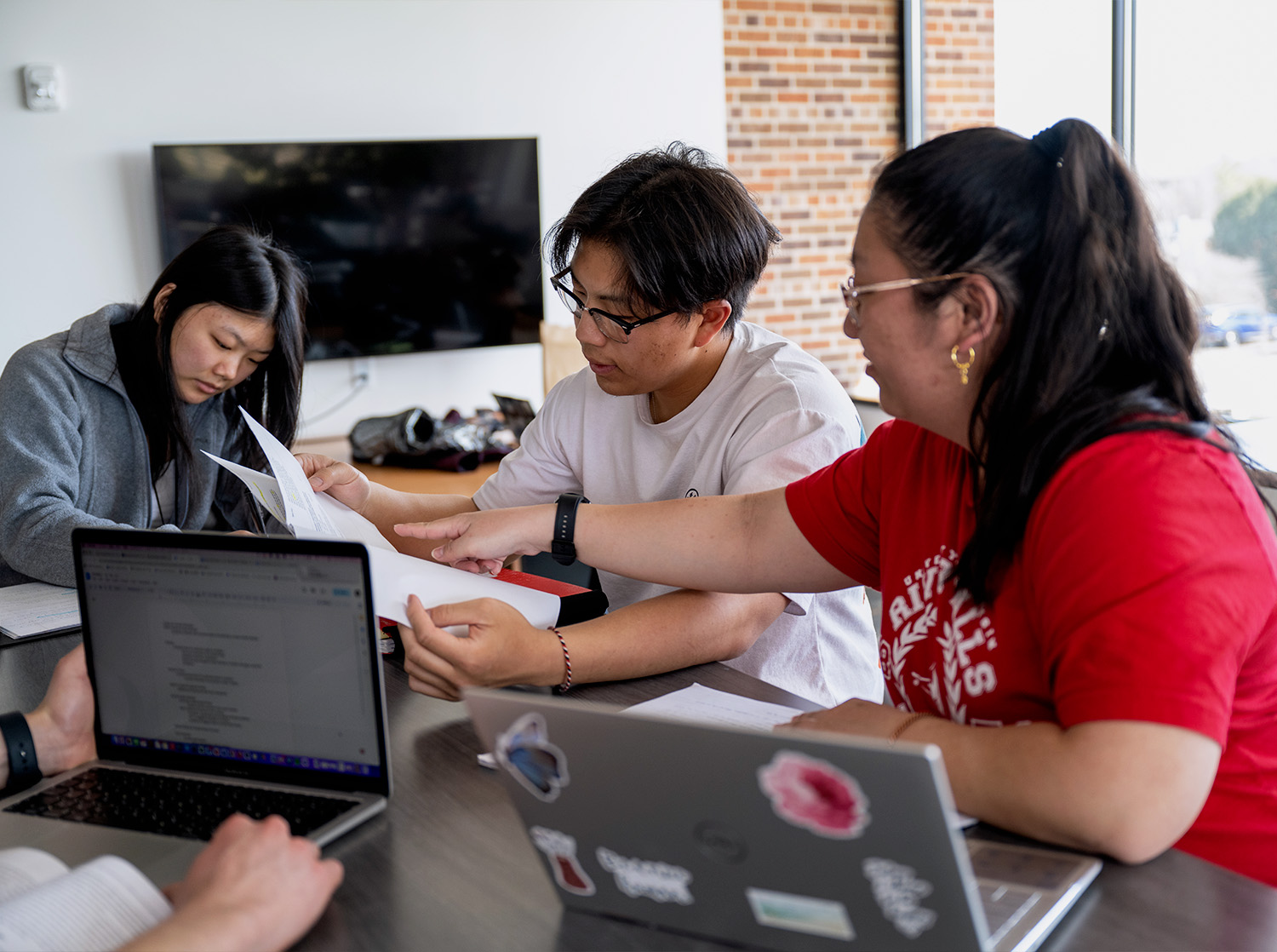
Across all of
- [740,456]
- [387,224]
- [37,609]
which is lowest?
[37,609]

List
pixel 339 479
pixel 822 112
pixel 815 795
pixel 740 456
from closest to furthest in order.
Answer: pixel 815 795, pixel 740 456, pixel 339 479, pixel 822 112

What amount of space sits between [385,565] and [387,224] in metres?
3.32

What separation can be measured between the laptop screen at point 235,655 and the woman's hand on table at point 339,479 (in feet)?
2.47

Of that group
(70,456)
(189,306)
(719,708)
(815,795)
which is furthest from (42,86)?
(815,795)

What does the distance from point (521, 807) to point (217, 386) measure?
1.55 metres

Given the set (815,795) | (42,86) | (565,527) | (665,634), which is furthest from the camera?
(42,86)

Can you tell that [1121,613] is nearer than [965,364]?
Yes

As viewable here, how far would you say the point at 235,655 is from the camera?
3.10ft

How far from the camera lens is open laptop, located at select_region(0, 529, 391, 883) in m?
0.90

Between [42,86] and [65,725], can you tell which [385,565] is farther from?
[42,86]

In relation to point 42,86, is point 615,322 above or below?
below

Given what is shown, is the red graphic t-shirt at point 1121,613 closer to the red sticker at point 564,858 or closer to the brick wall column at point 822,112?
the red sticker at point 564,858

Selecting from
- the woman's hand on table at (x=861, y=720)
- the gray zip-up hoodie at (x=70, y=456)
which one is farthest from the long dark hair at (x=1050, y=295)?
the gray zip-up hoodie at (x=70, y=456)

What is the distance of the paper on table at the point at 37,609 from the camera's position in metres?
1.50
